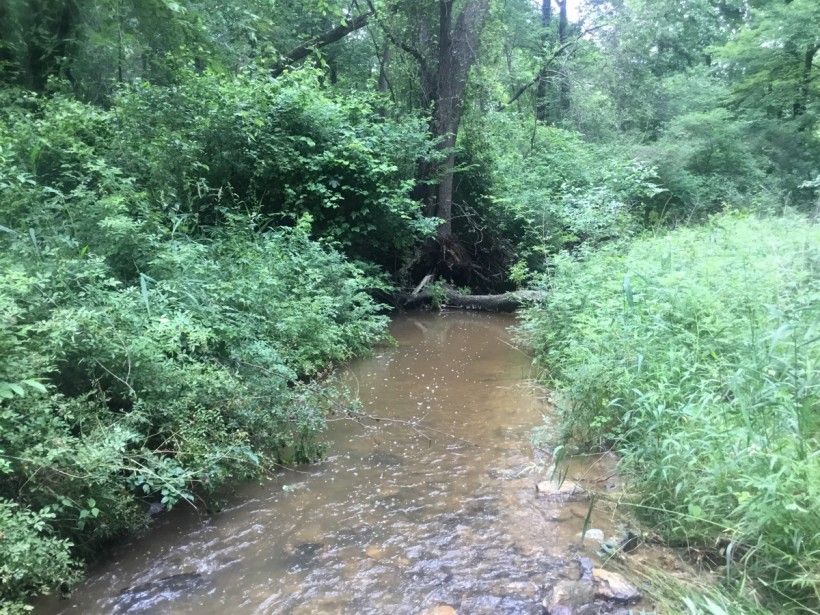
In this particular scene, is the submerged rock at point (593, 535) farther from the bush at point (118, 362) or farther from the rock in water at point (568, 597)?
the bush at point (118, 362)

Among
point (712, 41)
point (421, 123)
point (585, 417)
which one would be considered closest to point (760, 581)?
point (585, 417)

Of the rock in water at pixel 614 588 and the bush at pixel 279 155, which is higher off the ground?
the bush at pixel 279 155

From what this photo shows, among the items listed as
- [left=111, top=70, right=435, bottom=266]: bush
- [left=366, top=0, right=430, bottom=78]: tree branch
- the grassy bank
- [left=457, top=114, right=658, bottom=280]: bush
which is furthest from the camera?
[left=366, top=0, right=430, bottom=78]: tree branch

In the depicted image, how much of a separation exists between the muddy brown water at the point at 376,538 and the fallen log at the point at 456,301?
19.4 feet

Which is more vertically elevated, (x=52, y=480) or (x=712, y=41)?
(x=712, y=41)

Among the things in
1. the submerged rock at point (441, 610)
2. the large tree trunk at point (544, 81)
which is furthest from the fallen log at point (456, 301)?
the submerged rock at point (441, 610)

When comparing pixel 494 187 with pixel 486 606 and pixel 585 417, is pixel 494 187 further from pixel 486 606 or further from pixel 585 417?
pixel 486 606

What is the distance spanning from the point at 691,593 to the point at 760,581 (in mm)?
323

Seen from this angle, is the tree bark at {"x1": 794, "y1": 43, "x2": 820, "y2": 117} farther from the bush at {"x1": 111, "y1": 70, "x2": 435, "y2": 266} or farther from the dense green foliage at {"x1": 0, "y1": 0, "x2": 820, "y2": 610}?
the bush at {"x1": 111, "y1": 70, "x2": 435, "y2": 266}

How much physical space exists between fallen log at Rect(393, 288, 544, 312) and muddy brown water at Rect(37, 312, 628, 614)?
5.90 meters

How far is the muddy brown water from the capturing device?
10.0 feet

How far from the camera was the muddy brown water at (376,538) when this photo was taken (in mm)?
3057

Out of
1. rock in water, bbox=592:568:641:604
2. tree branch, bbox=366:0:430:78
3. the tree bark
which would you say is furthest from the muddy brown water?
the tree bark

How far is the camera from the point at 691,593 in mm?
2721
